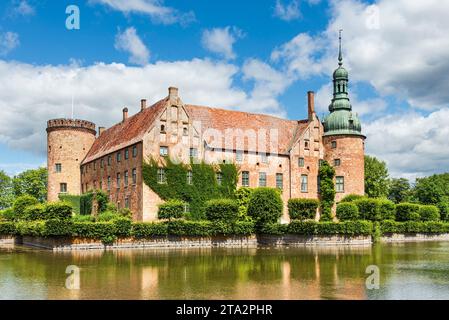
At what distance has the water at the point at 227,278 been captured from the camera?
1518 centimetres

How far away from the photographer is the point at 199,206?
1699 inches

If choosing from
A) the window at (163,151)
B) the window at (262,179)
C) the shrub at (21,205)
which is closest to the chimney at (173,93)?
the window at (163,151)

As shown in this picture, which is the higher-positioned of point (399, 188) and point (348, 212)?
point (399, 188)

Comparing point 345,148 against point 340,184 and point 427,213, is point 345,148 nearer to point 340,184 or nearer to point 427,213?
point 340,184

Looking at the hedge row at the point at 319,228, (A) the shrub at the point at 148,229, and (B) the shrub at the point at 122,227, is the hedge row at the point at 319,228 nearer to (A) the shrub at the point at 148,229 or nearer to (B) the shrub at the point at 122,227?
(A) the shrub at the point at 148,229

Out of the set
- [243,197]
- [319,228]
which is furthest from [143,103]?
[319,228]

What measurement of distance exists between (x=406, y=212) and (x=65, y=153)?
3561cm

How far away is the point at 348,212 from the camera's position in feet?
136

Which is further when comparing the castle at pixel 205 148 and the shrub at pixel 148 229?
the castle at pixel 205 148

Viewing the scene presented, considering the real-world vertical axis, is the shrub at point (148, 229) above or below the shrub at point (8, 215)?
below

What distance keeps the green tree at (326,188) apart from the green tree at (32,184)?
42.0 m

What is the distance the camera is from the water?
15.2m
